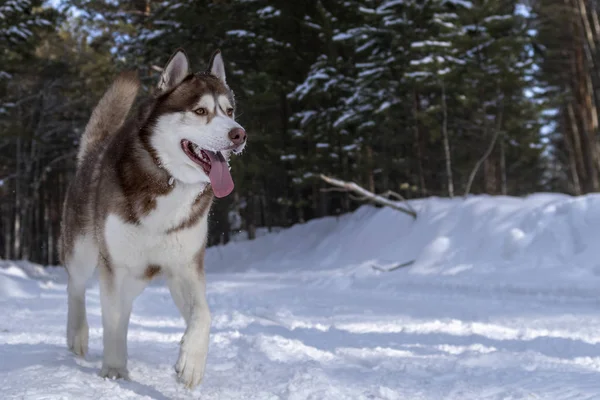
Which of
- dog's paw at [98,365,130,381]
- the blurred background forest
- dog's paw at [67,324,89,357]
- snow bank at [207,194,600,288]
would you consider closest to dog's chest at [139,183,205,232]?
dog's paw at [98,365,130,381]

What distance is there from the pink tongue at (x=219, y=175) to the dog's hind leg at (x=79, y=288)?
4.31ft

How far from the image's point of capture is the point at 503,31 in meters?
17.7

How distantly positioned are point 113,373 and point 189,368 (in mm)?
661

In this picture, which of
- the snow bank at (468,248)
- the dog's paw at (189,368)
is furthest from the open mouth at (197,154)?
the snow bank at (468,248)

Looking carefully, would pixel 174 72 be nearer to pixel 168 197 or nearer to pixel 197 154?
pixel 197 154

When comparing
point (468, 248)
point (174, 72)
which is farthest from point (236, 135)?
point (468, 248)

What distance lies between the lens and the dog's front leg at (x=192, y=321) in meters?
3.04

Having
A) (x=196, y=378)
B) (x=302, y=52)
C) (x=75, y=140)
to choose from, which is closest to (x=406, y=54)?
(x=302, y=52)

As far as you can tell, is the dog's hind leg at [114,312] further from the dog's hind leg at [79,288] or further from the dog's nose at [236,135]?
the dog's nose at [236,135]

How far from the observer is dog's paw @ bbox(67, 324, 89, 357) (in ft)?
13.1

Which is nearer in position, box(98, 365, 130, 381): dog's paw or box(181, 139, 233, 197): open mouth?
box(181, 139, 233, 197): open mouth

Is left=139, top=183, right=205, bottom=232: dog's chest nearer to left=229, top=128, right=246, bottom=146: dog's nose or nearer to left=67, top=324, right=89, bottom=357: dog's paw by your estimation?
left=229, top=128, right=246, bottom=146: dog's nose

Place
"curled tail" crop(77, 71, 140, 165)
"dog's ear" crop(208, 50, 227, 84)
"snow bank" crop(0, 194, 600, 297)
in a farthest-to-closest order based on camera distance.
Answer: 1. "snow bank" crop(0, 194, 600, 297)
2. "curled tail" crop(77, 71, 140, 165)
3. "dog's ear" crop(208, 50, 227, 84)

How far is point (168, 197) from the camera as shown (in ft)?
10.5
